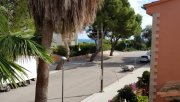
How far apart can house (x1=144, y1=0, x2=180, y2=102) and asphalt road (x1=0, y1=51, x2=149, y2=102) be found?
1845cm

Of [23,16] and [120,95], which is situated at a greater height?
[23,16]

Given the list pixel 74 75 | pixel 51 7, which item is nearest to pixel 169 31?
pixel 51 7

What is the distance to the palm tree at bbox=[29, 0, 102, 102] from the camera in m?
14.3

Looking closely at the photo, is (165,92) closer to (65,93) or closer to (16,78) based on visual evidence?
(16,78)

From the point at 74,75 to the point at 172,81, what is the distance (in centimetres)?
3531

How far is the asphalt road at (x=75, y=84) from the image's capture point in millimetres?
32656

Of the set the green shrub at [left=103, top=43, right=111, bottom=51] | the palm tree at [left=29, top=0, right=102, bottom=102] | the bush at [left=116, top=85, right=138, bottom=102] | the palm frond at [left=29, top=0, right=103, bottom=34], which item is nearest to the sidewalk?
the bush at [left=116, top=85, right=138, bottom=102]

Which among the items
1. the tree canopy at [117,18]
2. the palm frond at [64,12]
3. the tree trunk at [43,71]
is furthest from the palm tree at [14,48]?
the tree canopy at [117,18]

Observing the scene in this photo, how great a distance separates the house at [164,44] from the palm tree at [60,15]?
2.14 m

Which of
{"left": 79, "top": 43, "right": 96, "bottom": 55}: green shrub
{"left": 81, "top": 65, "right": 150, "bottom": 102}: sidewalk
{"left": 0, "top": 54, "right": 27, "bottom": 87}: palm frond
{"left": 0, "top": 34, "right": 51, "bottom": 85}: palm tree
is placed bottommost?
{"left": 81, "top": 65, "right": 150, "bottom": 102}: sidewalk

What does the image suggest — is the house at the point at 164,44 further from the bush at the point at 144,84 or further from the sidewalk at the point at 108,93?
the sidewalk at the point at 108,93

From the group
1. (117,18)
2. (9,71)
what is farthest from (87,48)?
(9,71)

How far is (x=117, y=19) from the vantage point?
62.8 meters

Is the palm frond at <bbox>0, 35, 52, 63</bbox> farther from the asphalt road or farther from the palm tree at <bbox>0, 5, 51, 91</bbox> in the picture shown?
the asphalt road
